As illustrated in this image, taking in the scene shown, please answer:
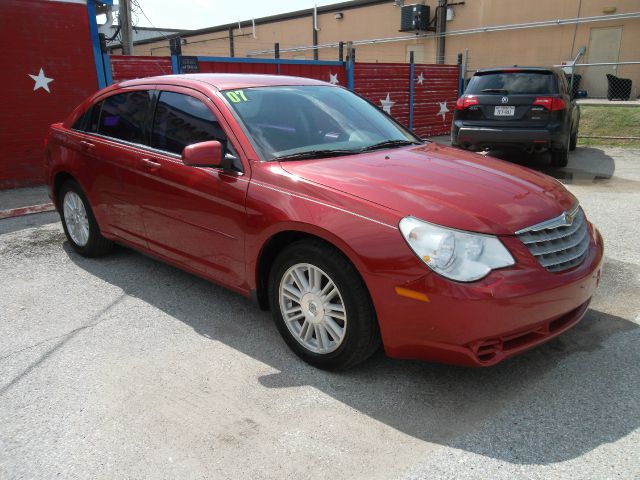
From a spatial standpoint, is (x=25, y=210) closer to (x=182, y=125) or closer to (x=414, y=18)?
(x=182, y=125)

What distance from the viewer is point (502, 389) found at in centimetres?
292

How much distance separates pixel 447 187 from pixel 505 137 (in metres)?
6.39

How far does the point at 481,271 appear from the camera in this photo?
2.58m

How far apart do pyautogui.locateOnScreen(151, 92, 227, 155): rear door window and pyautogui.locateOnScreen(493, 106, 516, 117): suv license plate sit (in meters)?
6.42

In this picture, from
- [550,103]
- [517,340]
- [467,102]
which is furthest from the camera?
[467,102]

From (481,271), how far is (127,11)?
48.0 feet

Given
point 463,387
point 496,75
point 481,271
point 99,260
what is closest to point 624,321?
point 463,387

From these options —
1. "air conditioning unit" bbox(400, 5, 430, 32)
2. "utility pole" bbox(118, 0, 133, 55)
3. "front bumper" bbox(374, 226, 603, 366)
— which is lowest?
"front bumper" bbox(374, 226, 603, 366)

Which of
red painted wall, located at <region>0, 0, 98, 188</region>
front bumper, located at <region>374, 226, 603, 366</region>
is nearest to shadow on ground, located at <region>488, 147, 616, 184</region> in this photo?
front bumper, located at <region>374, 226, 603, 366</region>

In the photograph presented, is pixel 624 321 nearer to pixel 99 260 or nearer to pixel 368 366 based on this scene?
pixel 368 366

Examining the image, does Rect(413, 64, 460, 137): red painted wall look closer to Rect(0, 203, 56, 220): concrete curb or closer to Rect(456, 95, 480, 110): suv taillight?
Rect(456, 95, 480, 110): suv taillight

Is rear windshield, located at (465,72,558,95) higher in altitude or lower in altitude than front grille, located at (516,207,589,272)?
higher

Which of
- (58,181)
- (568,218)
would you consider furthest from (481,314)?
(58,181)

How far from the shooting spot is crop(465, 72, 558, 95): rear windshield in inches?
348
